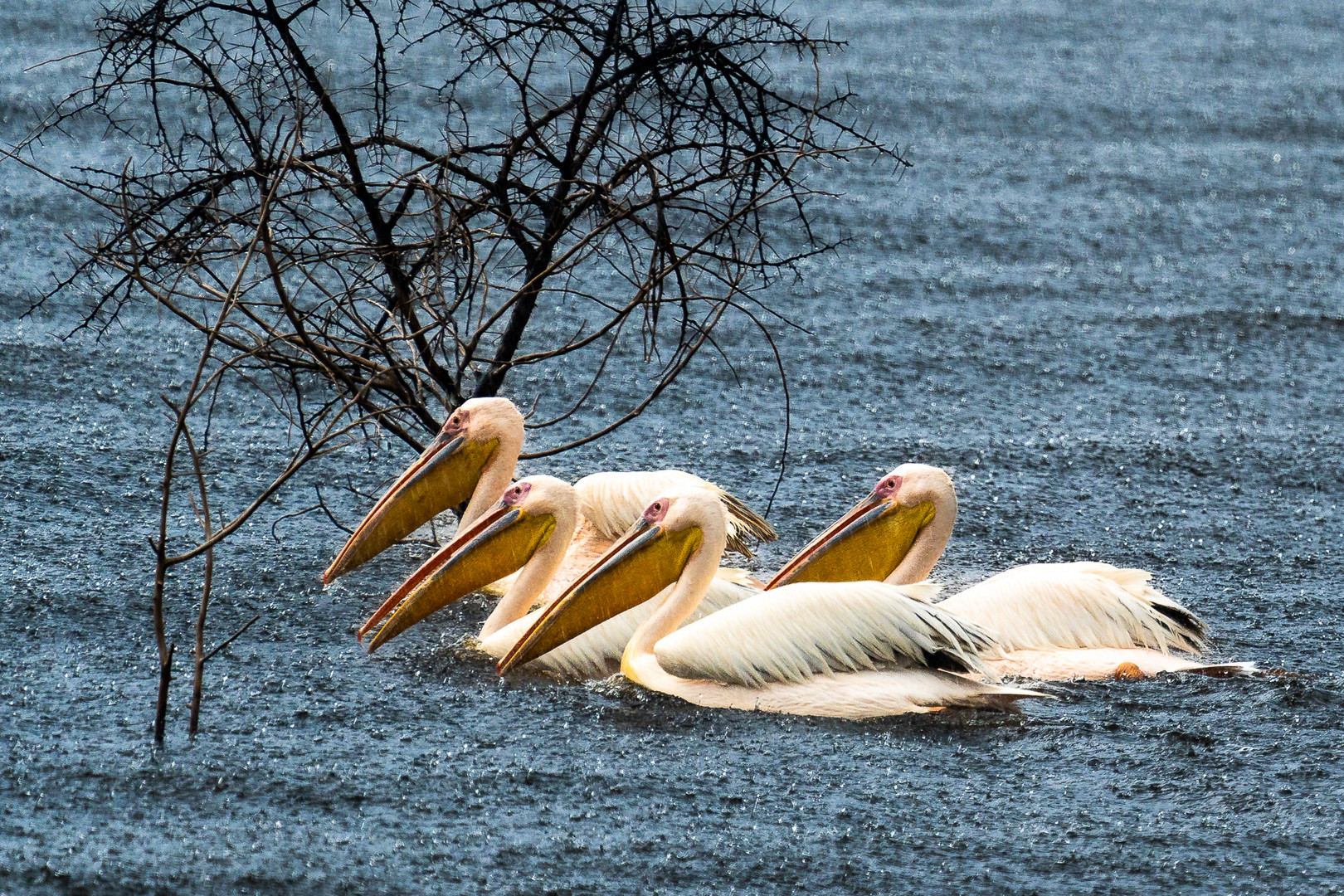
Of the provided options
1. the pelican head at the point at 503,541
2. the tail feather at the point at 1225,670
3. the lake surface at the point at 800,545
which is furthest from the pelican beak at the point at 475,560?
the tail feather at the point at 1225,670

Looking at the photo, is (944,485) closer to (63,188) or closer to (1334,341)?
(1334,341)

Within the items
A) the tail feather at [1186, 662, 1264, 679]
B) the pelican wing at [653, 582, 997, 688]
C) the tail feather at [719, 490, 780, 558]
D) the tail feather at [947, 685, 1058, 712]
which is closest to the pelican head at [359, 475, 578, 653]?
the tail feather at [719, 490, 780, 558]

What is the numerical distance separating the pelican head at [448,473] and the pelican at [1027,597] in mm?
769

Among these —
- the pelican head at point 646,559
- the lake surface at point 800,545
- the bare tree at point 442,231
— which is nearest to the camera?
the lake surface at point 800,545

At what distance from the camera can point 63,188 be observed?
774cm

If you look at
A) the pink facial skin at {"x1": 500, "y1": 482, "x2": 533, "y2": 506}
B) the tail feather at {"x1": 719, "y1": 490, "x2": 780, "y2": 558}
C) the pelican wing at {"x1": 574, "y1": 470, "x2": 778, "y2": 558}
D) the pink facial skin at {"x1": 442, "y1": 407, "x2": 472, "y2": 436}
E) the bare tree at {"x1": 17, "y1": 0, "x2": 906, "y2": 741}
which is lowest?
the tail feather at {"x1": 719, "y1": 490, "x2": 780, "y2": 558}

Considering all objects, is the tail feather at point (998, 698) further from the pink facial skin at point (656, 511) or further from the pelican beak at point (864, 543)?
the pink facial skin at point (656, 511)

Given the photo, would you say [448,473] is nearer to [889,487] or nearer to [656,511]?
[656,511]

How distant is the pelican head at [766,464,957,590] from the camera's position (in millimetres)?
4137

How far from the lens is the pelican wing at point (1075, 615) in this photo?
12.6 feet

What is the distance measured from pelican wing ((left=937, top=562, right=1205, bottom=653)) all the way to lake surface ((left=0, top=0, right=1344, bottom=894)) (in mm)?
153

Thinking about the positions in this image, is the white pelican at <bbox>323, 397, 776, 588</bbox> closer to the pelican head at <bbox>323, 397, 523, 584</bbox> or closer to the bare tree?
the pelican head at <bbox>323, 397, 523, 584</bbox>

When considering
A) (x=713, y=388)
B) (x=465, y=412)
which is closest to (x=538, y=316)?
(x=713, y=388)

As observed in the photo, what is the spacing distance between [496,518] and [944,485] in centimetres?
108
